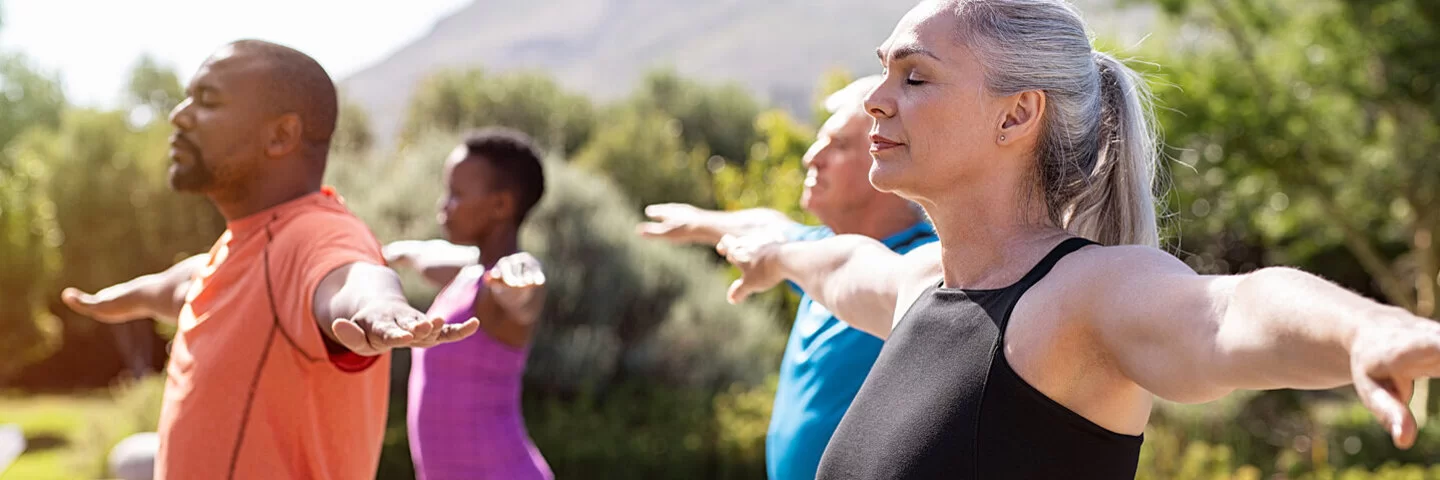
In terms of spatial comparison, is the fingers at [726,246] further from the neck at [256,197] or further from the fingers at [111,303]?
the fingers at [111,303]

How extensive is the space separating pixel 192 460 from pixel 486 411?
209 centimetres

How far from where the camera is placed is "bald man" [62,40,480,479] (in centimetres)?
264

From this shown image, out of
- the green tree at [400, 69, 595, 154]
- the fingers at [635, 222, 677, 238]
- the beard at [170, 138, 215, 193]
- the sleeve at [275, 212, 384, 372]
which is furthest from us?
the green tree at [400, 69, 595, 154]

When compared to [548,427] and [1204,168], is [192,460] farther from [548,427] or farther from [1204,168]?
[1204,168]

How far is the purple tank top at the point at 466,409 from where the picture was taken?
468cm

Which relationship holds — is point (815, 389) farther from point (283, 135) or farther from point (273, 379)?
point (283, 135)

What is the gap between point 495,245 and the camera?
505 cm

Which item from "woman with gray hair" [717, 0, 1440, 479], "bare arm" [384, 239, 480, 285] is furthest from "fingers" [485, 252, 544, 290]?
"bare arm" [384, 239, 480, 285]

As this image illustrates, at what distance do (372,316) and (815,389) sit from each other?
140cm

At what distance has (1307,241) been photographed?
15.8 m

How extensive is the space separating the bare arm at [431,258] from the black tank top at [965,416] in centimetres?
300

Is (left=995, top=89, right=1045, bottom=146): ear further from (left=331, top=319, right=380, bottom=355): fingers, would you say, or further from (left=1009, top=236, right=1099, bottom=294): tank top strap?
(left=331, top=319, right=380, bottom=355): fingers

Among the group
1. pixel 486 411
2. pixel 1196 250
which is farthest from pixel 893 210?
pixel 1196 250

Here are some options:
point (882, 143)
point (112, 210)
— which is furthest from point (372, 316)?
point (112, 210)
